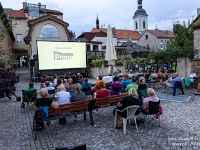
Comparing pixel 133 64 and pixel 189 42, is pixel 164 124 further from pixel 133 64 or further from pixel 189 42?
pixel 189 42

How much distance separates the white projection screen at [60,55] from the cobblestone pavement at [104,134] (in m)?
11.6

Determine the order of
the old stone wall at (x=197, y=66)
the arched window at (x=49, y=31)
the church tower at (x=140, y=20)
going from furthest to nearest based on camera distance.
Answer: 1. the church tower at (x=140, y=20)
2. the arched window at (x=49, y=31)
3. the old stone wall at (x=197, y=66)

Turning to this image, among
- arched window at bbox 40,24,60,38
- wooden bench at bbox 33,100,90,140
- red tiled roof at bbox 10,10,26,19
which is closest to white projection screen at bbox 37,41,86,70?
arched window at bbox 40,24,60,38

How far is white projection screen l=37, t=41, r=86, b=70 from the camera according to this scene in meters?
17.0

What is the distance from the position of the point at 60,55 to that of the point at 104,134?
1435 centimetres

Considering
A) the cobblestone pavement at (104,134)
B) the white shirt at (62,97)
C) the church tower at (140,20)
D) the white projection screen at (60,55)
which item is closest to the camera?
the cobblestone pavement at (104,134)

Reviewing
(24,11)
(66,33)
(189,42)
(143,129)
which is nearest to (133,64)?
(189,42)

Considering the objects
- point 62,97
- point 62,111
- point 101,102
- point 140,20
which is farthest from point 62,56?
point 140,20

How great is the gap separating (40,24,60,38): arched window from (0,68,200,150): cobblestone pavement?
2154 cm

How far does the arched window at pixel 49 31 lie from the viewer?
25.7m

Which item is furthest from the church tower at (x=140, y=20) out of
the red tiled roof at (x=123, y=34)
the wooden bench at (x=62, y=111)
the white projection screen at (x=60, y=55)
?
the wooden bench at (x=62, y=111)

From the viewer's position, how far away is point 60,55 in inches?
701

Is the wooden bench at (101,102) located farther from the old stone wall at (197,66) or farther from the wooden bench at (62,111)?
the old stone wall at (197,66)

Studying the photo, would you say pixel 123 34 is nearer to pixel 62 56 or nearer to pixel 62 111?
pixel 62 56
